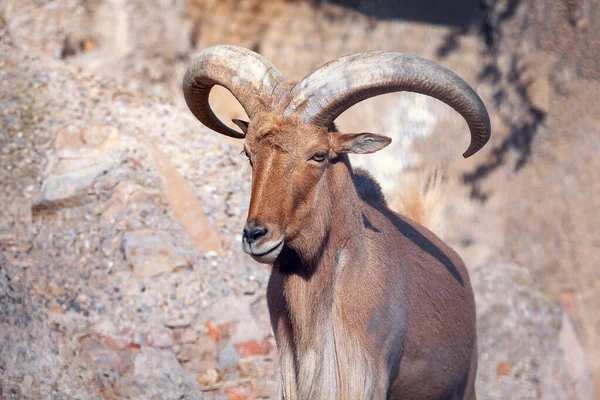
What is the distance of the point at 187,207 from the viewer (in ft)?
24.9

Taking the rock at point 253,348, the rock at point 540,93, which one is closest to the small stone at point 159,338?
the rock at point 253,348

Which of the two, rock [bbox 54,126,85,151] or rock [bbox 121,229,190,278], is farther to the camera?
rock [bbox 54,126,85,151]

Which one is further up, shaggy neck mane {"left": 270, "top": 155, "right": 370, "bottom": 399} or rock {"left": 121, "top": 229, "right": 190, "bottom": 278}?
shaggy neck mane {"left": 270, "top": 155, "right": 370, "bottom": 399}

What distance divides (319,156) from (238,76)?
728mm

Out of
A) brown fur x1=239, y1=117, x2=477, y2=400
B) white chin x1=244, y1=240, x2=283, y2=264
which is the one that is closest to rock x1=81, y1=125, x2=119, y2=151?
brown fur x1=239, y1=117, x2=477, y2=400

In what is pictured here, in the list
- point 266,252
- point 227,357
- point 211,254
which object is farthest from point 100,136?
point 266,252

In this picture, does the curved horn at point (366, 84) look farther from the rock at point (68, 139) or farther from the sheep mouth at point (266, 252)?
the rock at point (68, 139)

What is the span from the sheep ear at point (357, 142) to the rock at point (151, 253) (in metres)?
3.33

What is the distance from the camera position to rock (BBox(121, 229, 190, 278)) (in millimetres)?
6996

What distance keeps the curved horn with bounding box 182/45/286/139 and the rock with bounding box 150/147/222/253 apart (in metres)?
2.71

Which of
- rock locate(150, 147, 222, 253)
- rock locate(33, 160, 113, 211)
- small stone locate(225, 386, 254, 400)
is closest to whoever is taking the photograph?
small stone locate(225, 386, 254, 400)

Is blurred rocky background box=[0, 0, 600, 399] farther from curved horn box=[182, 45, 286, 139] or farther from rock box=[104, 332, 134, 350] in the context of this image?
curved horn box=[182, 45, 286, 139]

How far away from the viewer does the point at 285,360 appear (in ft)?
14.8

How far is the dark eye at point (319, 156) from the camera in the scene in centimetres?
407
